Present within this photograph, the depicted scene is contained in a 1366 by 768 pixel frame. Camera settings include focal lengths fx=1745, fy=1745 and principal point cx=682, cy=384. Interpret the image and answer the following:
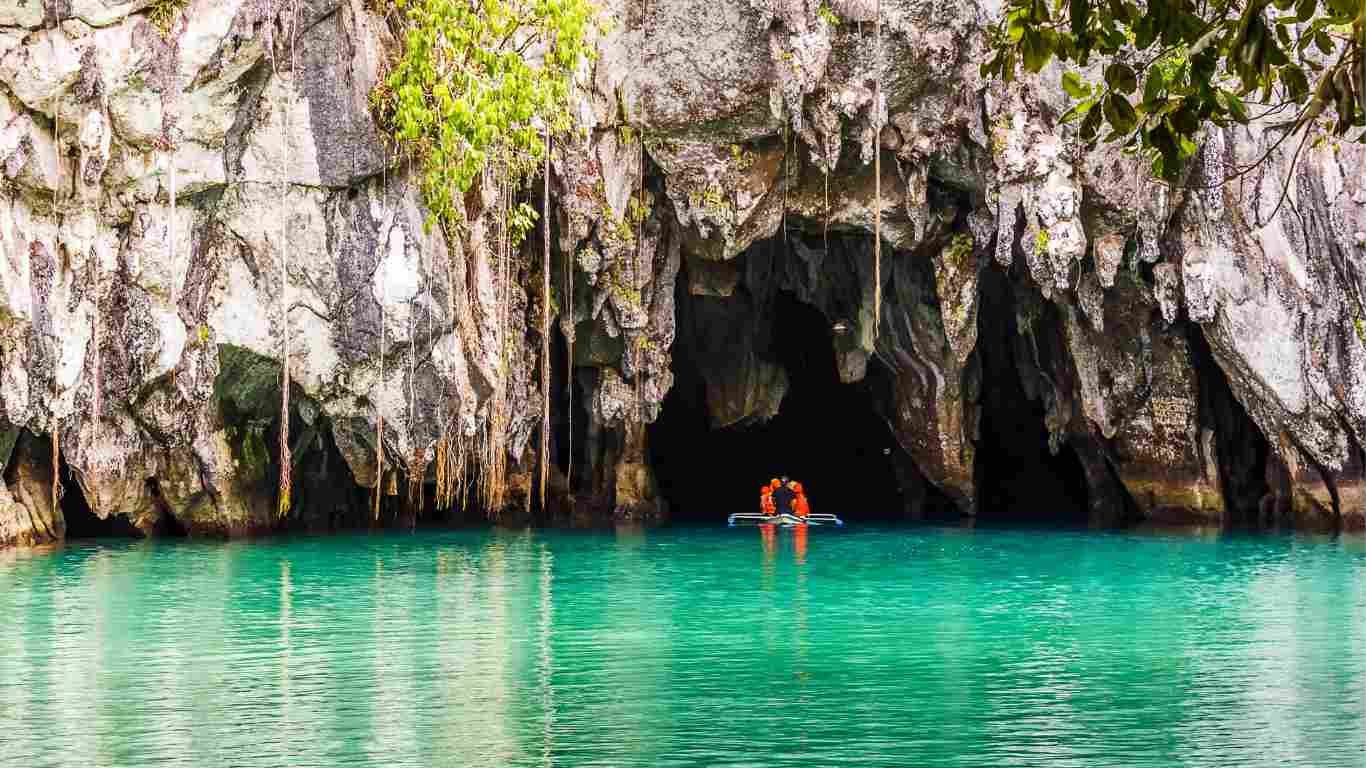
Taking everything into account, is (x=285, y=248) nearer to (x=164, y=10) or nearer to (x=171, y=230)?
(x=171, y=230)

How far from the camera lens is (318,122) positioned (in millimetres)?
24609

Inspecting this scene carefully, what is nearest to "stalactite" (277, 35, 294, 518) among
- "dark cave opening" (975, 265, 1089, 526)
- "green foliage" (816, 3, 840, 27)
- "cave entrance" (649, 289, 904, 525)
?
"green foliage" (816, 3, 840, 27)

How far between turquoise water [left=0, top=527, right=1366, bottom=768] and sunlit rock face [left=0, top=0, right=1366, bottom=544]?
2.88 metres

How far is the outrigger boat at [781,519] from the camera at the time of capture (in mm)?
33062

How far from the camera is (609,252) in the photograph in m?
27.4

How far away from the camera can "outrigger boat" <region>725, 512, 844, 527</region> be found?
3306 cm

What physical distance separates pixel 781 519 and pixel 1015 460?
31.6 ft

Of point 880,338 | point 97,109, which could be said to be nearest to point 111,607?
point 97,109

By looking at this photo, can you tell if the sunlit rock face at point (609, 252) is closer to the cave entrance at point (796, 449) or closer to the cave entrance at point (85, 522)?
the cave entrance at point (85, 522)

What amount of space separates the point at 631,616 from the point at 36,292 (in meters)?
10.6

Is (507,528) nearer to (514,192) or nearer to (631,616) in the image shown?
(514,192)

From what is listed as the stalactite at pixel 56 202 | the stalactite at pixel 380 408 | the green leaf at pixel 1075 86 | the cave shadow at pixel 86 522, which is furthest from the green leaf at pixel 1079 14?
the cave shadow at pixel 86 522

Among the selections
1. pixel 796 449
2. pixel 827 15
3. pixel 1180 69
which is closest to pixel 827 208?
pixel 827 15

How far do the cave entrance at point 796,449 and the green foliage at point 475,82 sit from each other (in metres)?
15.0
